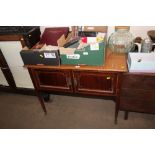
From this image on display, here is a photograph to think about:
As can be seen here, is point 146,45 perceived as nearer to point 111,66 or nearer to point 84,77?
point 111,66

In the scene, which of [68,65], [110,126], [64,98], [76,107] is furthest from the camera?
[64,98]

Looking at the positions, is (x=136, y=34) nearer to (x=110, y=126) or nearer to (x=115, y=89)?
(x=115, y=89)

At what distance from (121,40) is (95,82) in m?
0.51

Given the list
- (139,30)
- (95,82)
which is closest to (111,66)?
(95,82)

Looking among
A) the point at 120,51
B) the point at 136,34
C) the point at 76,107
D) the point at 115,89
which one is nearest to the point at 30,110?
the point at 76,107

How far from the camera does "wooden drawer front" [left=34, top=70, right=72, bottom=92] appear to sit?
→ 5.35ft

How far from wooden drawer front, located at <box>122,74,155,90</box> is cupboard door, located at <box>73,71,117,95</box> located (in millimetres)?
110

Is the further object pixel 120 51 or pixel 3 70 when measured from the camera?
pixel 3 70

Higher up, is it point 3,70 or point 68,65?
point 68,65

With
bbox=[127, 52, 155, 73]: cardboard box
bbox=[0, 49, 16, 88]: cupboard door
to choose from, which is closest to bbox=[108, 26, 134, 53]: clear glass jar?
bbox=[127, 52, 155, 73]: cardboard box

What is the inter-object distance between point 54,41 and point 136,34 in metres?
0.88

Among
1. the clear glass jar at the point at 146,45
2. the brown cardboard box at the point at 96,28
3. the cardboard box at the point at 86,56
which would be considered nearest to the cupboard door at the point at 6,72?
the cardboard box at the point at 86,56

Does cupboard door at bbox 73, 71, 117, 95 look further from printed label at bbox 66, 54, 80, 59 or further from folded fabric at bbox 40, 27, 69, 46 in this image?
folded fabric at bbox 40, 27, 69, 46
